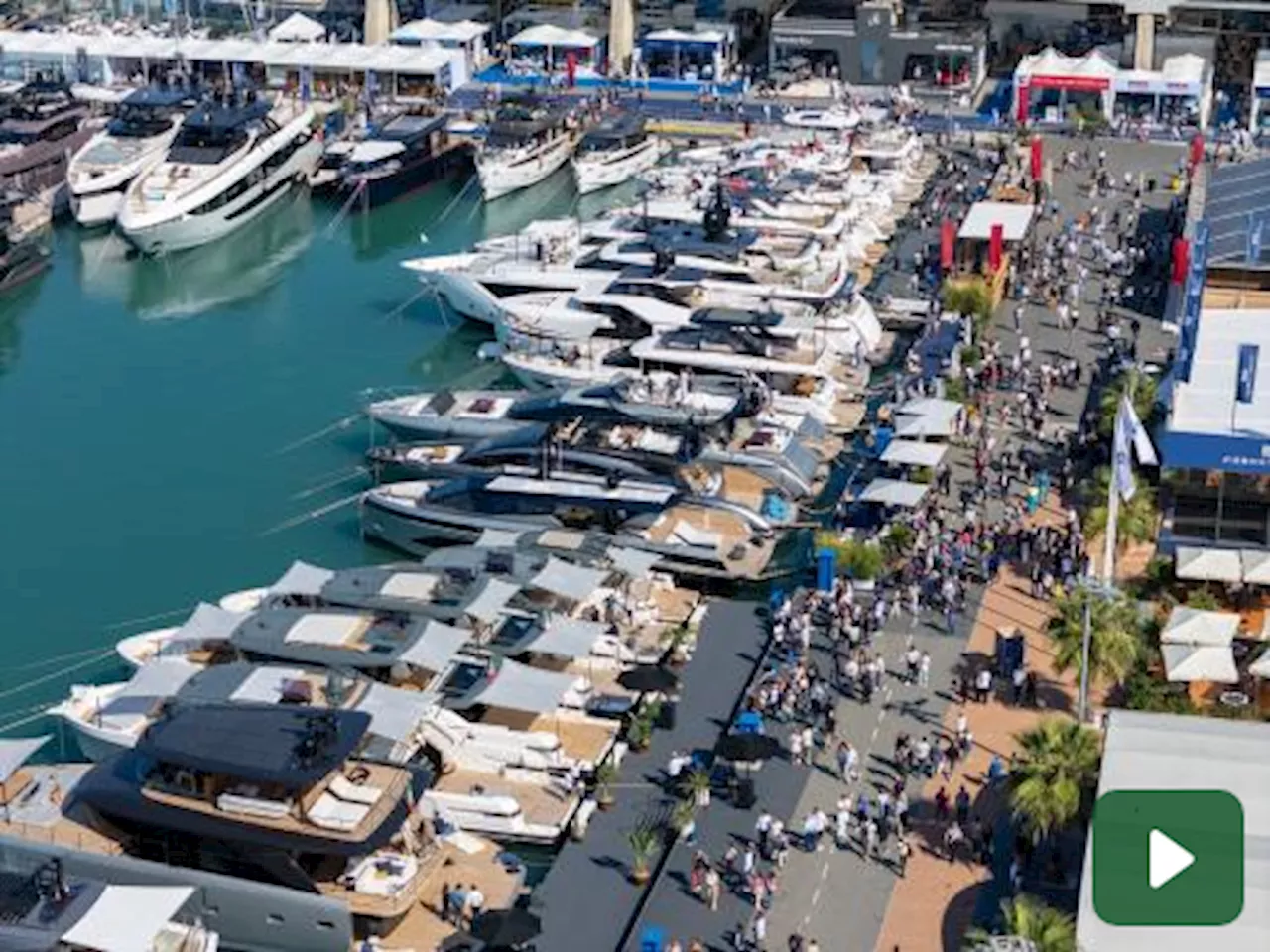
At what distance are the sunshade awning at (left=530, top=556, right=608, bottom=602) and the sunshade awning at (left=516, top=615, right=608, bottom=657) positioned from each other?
1.33 m

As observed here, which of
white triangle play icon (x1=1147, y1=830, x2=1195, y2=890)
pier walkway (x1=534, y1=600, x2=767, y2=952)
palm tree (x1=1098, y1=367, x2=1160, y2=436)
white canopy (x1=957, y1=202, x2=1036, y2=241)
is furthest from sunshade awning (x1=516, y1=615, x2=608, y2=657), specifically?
white canopy (x1=957, y1=202, x2=1036, y2=241)

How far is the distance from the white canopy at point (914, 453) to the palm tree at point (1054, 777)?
724 inches

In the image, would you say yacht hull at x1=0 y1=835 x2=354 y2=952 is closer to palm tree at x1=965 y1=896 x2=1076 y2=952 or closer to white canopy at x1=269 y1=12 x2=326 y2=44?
palm tree at x1=965 y1=896 x2=1076 y2=952

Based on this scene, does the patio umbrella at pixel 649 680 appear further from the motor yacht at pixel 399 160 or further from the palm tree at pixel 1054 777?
the motor yacht at pixel 399 160

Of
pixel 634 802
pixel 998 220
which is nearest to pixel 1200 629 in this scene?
pixel 634 802

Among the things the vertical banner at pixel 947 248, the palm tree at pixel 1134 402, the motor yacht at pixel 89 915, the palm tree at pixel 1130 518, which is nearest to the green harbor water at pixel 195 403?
the motor yacht at pixel 89 915

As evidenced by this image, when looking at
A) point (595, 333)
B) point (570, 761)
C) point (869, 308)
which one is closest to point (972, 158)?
point (869, 308)

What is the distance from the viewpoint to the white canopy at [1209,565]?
5266 centimetres

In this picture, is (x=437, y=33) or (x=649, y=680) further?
(x=437, y=33)

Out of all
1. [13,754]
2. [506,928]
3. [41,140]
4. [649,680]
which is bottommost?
[506,928]

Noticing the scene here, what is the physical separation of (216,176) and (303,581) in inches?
1689

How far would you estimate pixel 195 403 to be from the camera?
72875 millimetres

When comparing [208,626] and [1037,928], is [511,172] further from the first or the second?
[1037,928]

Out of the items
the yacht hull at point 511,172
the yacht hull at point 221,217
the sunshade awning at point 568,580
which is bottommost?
the sunshade awning at point 568,580
